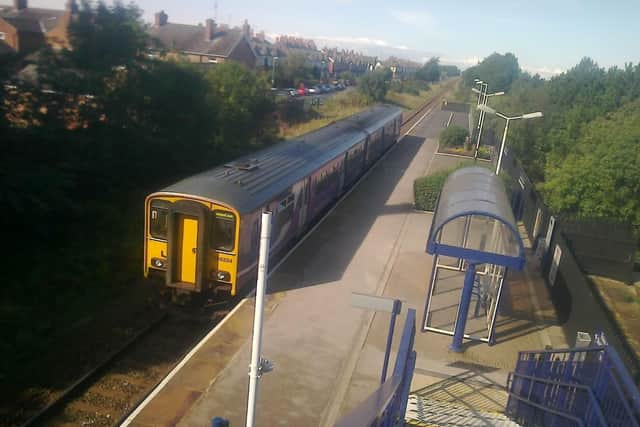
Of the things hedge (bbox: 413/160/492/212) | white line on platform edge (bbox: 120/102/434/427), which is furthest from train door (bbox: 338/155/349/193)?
hedge (bbox: 413/160/492/212)

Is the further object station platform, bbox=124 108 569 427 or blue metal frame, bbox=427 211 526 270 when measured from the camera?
blue metal frame, bbox=427 211 526 270

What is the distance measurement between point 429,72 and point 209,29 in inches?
3274

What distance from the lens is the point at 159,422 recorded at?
27.3ft

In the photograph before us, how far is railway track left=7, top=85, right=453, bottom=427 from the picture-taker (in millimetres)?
8500

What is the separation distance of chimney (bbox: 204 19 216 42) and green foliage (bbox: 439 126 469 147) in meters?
33.8

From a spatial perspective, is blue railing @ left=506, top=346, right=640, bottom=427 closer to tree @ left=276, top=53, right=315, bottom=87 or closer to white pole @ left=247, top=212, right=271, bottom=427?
white pole @ left=247, top=212, right=271, bottom=427

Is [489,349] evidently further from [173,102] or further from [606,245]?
[173,102]

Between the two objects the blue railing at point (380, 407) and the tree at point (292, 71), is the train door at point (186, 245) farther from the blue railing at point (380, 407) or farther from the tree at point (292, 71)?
the tree at point (292, 71)

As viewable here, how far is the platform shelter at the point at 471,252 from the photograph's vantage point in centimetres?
1109

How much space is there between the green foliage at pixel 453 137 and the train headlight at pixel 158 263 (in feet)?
96.7

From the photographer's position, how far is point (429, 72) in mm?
132375

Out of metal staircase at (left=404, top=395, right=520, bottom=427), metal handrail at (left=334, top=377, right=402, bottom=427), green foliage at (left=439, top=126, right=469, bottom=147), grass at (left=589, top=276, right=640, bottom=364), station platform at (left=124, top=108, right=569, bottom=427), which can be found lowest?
grass at (left=589, top=276, right=640, bottom=364)

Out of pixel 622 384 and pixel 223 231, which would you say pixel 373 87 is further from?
pixel 622 384

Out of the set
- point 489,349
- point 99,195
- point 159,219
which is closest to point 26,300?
point 159,219
